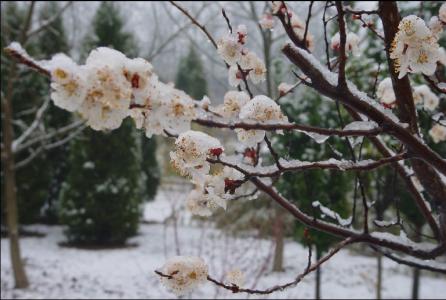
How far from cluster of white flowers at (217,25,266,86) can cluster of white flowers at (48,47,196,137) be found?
1.84 feet

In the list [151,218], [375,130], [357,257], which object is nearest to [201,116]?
[375,130]

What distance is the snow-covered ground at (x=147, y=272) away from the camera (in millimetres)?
6594

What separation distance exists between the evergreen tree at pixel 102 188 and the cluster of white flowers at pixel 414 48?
853 cm

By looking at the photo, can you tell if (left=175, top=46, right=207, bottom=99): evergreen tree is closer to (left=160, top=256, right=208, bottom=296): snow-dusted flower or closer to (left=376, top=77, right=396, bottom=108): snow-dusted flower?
(left=376, top=77, right=396, bottom=108): snow-dusted flower

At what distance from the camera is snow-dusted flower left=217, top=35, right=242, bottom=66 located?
145cm

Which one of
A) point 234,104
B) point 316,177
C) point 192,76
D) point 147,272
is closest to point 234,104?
point 234,104

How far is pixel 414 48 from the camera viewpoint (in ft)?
3.96

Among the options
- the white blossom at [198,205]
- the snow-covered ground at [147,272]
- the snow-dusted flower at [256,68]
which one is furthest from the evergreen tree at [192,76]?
the snow-dusted flower at [256,68]

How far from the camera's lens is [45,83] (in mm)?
10570

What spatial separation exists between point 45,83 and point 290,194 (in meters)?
6.74

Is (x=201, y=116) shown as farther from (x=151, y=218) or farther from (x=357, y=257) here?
(x=151, y=218)

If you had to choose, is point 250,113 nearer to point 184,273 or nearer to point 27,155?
point 184,273

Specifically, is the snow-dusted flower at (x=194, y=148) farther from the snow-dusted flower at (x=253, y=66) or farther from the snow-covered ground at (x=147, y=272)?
the snow-covered ground at (x=147, y=272)

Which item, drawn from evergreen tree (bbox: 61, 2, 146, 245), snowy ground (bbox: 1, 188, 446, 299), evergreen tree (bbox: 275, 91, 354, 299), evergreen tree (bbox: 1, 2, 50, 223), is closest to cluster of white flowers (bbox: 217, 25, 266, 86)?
snowy ground (bbox: 1, 188, 446, 299)
